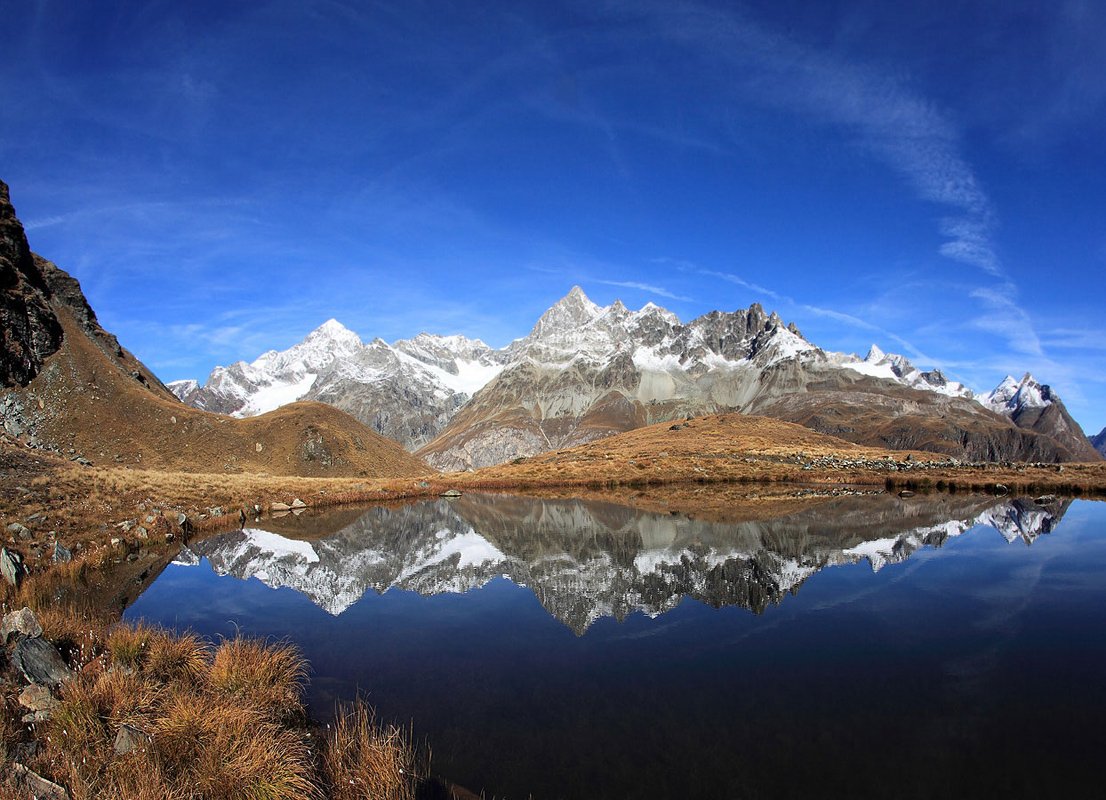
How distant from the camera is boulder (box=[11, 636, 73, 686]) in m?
12.4

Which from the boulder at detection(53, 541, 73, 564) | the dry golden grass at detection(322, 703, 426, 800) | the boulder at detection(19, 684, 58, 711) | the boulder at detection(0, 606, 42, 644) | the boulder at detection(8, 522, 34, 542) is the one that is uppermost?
the boulder at detection(8, 522, 34, 542)

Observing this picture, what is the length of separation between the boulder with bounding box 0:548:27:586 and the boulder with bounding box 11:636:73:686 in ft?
39.1

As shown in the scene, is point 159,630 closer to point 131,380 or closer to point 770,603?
point 770,603

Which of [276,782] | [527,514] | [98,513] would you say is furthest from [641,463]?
[276,782]

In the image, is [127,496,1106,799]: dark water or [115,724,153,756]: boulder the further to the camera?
[127,496,1106,799]: dark water

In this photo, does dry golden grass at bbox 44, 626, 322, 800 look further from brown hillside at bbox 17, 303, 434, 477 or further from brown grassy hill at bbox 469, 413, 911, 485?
brown hillside at bbox 17, 303, 434, 477

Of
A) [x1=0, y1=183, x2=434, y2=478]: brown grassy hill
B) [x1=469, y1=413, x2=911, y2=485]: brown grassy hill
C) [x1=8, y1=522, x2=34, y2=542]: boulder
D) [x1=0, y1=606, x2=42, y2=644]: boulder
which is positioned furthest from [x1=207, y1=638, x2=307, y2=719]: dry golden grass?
[x1=0, y1=183, x2=434, y2=478]: brown grassy hill

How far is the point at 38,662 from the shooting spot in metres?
12.7

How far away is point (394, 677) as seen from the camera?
16.3 metres

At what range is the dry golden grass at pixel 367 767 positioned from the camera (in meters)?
9.59

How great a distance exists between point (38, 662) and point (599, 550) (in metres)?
27.3

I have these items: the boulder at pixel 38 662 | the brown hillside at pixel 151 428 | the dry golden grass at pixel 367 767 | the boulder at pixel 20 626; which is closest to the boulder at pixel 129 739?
the dry golden grass at pixel 367 767

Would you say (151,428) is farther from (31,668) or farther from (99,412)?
(31,668)

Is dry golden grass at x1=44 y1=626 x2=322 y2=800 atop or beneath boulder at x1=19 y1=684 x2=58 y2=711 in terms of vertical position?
beneath
